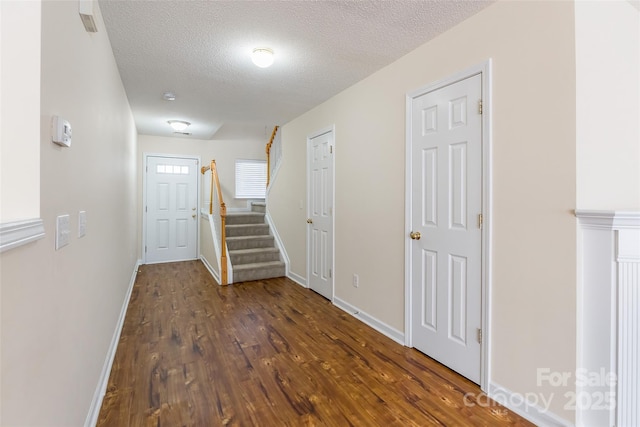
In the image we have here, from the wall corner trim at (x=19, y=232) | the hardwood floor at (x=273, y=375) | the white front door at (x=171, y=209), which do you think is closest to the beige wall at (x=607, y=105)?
the hardwood floor at (x=273, y=375)

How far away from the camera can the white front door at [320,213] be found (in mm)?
3734

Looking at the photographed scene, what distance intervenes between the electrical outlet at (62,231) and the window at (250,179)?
5.30 metres

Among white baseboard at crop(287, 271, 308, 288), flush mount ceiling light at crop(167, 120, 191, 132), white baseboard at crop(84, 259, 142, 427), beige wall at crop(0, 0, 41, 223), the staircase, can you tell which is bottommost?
white baseboard at crop(84, 259, 142, 427)

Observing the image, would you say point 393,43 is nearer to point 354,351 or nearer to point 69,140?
point 69,140

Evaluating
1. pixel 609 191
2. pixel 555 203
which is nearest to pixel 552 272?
pixel 555 203

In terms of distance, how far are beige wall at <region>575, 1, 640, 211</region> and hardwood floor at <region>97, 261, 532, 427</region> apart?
1391 millimetres

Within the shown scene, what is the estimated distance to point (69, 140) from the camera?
1.29 metres

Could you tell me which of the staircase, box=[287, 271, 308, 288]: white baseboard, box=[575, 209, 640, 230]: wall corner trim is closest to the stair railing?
the staircase

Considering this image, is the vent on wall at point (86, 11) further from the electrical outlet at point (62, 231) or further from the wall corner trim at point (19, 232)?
the wall corner trim at point (19, 232)

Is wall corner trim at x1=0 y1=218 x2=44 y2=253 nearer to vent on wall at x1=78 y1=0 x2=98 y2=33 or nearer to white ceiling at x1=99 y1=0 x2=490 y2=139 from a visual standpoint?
vent on wall at x1=78 y1=0 x2=98 y2=33

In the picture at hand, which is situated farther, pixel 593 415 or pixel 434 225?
pixel 434 225

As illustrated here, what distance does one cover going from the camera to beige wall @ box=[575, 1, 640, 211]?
1.55 meters

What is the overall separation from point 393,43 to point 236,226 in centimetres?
377

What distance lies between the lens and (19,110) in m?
0.94
